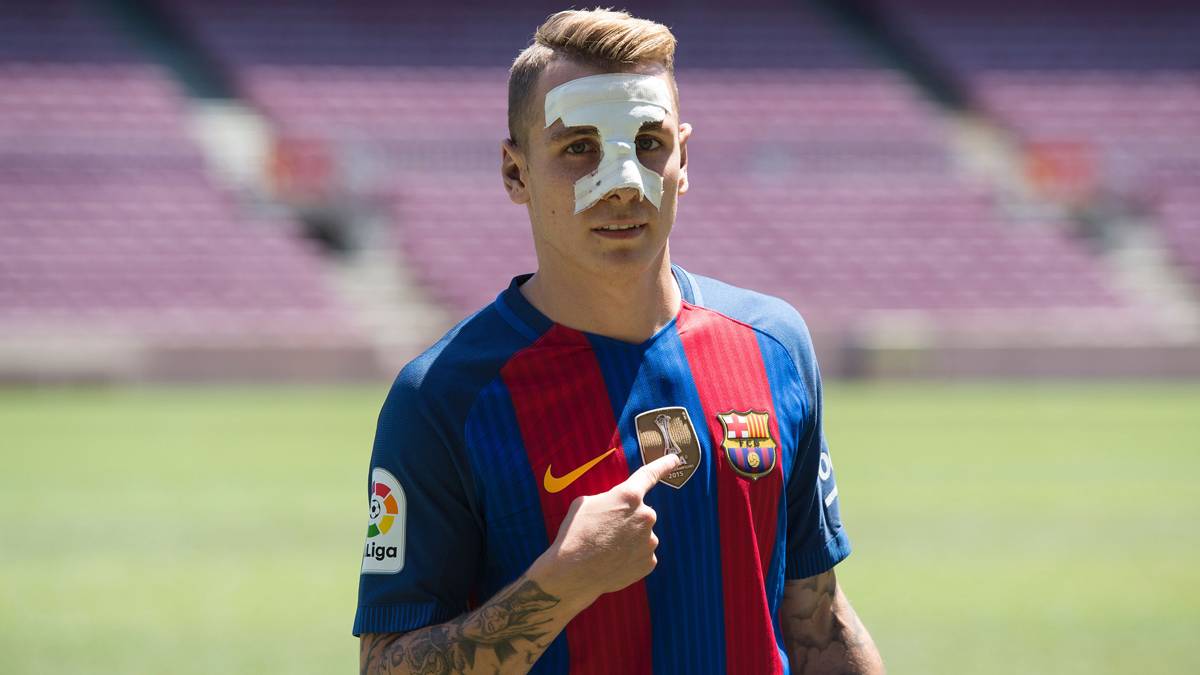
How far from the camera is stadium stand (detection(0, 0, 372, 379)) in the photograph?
72.2 feet

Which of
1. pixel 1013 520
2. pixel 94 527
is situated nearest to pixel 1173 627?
pixel 1013 520

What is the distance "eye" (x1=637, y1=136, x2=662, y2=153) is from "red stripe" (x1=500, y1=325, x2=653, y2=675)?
0.39 meters

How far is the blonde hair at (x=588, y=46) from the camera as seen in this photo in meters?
2.54

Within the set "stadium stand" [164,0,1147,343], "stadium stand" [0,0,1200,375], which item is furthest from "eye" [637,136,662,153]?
"stadium stand" [164,0,1147,343]

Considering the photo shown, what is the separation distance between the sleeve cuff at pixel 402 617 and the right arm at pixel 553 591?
0.02m

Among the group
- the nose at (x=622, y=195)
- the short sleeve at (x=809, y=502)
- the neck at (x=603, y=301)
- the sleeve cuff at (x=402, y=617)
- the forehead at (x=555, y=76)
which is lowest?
the sleeve cuff at (x=402, y=617)

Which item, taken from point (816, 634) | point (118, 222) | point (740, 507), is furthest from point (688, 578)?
point (118, 222)

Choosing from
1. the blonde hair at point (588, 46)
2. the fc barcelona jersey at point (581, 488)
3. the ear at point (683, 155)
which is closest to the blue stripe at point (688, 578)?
the fc barcelona jersey at point (581, 488)

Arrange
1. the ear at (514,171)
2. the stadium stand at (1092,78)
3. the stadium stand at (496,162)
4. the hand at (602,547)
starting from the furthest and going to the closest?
the stadium stand at (1092,78) → the stadium stand at (496,162) → the ear at (514,171) → the hand at (602,547)

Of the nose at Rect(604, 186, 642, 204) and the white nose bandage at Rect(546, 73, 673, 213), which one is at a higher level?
the white nose bandage at Rect(546, 73, 673, 213)

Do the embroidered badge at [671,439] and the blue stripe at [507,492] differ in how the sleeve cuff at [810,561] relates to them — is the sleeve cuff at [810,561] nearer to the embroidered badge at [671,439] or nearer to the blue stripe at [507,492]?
the embroidered badge at [671,439]

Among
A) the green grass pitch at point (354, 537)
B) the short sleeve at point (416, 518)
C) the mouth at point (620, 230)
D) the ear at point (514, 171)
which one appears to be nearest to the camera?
the short sleeve at point (416, 518)

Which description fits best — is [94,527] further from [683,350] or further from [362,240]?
[362,240]

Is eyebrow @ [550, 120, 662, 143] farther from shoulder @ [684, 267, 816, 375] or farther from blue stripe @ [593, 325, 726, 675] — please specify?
blue stripe @ [593, 325, 726, 675]
